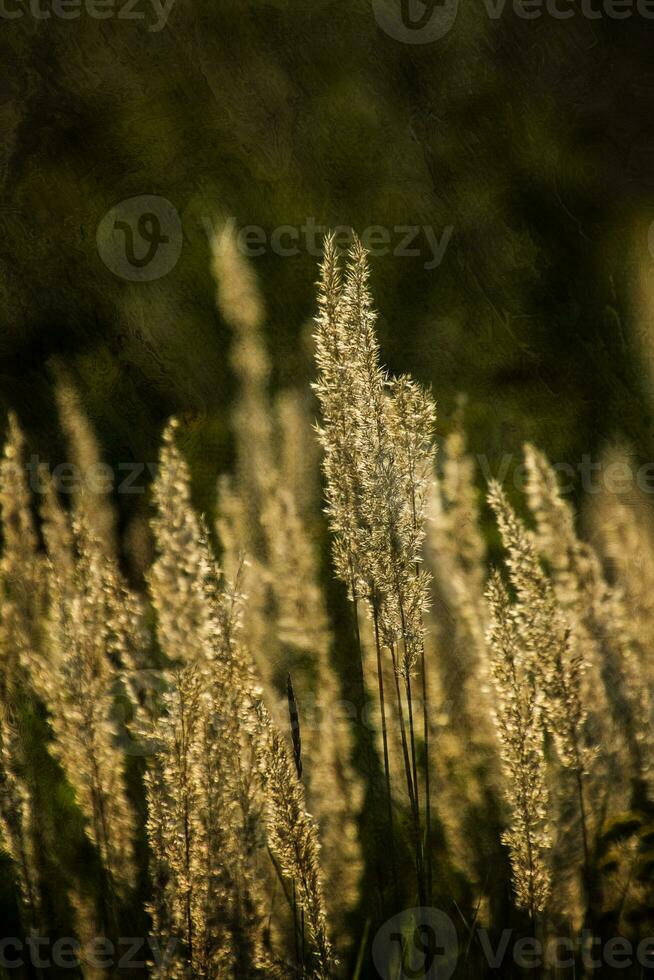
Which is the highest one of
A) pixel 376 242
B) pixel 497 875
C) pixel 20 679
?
pixel 376 242

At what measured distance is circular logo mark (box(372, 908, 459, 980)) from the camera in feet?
4.50

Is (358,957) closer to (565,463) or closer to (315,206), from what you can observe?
(565,463)

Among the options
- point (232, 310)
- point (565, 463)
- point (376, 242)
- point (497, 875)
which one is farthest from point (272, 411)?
point (497, 875)

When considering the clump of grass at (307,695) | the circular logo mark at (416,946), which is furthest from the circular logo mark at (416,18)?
the circular logo mark at (416,946)

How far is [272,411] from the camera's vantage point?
1498 millimetres

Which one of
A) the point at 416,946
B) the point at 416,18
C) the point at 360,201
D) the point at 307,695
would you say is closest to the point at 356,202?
the point at 360,201

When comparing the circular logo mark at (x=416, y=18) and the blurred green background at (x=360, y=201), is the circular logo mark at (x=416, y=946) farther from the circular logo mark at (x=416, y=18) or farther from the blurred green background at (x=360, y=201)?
the circular logo mark at (x=416, y=18)

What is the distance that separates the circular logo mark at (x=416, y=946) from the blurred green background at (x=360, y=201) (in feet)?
2.63

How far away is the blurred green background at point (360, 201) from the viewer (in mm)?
1484

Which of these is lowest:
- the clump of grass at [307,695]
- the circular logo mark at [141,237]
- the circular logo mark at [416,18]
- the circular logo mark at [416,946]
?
the circular logo mark at [416,946]

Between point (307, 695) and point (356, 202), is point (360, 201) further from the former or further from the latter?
point (307, 695)

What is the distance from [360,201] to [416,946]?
1273 mm

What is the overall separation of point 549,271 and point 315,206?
1.42ft

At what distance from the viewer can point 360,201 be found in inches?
59.0
